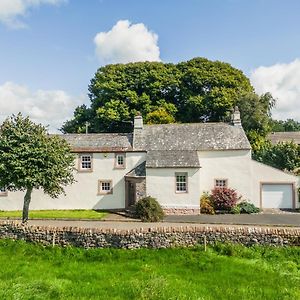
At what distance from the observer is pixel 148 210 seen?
91.6 ft

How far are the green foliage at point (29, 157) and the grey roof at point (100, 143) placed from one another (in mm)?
10471

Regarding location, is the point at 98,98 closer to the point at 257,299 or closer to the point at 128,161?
the point at 128,161

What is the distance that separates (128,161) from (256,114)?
20.4 meters

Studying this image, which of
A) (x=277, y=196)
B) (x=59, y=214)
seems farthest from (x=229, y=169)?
(x=59, y=214)

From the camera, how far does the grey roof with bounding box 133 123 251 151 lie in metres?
33.8

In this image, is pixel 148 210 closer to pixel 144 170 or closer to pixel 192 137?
pixel 144 170

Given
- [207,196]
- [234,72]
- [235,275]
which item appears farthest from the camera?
[234,72]

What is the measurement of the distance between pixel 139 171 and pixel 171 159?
3.11 metres

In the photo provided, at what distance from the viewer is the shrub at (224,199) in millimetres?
31672

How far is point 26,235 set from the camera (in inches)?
693

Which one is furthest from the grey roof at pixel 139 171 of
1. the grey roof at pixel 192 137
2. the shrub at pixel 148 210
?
the shrub at pixel 148 210

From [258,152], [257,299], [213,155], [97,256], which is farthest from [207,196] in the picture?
[257,299]

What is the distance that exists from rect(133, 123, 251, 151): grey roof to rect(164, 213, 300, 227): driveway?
22.5 ft

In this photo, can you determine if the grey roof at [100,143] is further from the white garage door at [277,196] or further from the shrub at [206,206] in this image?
the white garage door at [277,196]
